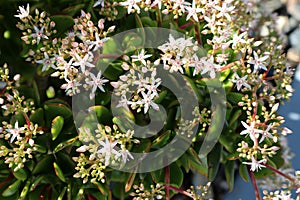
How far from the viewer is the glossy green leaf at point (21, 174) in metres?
0.90

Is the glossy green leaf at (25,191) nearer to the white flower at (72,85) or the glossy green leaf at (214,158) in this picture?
the white flower at (72,85)

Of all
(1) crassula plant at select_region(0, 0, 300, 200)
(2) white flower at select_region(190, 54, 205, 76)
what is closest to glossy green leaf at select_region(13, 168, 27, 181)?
(1) crassula plant at select_region(0, 0, 300, 200)

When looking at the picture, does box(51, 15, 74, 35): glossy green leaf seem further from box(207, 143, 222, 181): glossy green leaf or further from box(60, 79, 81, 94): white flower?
box(207, 143, 222, 181): glossy green leaf

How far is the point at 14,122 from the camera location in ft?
2.97

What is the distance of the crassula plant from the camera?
2.79ft

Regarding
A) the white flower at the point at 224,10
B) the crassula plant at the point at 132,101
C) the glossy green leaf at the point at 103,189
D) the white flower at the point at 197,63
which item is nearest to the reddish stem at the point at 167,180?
the crassula plant at the point at 132,101

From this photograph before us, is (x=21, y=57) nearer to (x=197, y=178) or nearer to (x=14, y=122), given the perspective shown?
(x=14, y=122)

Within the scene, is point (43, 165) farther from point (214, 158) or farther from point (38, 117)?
point (214, 158)

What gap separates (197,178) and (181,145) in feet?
1.34

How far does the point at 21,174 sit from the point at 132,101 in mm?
254

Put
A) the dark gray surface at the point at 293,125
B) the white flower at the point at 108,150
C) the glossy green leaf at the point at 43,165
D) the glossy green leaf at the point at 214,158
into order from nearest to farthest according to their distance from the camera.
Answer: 1. the white flower at the point at 108,150
2. the glossy green leaf at the point at 43,165
3. the glossy green leaf at the point at 214,158
4. the dark gray surface at the point at 293,125

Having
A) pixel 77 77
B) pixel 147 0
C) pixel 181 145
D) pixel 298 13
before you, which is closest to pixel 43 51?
pixel 77 77

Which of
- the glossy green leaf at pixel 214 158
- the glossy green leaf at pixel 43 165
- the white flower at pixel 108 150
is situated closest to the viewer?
the white flower at pixel 108 150

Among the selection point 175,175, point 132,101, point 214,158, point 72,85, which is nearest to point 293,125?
point 214,158
